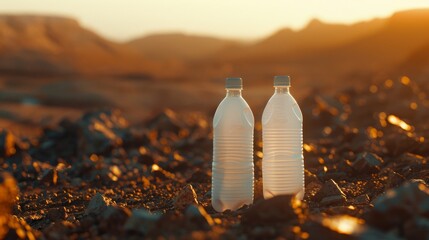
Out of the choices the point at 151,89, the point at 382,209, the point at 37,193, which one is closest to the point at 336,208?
the point at 382,209

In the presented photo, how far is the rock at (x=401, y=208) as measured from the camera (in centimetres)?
308

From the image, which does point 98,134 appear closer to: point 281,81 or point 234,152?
point 234,152

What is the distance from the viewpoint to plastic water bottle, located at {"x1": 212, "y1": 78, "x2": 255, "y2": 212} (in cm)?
431

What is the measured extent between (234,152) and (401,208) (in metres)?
1.46

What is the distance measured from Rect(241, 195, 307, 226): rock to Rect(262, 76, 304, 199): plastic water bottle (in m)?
0.75

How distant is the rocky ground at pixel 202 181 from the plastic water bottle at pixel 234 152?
18 centimetres

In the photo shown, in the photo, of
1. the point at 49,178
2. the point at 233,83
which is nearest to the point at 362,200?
the point at 233,83

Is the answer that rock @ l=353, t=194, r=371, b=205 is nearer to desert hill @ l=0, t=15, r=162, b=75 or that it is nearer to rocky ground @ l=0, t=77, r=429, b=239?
rocky ground @ l=0, t=77, r=429, b=239

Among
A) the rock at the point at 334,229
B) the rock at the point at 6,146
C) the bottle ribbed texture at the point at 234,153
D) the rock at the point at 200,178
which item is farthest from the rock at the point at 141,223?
the rock at the point at 6,146

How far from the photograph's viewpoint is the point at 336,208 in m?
4.04

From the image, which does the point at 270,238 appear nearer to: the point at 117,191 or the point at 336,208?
the point at 336,208

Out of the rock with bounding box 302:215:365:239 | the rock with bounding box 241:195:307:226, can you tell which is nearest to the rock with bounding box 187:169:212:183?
the rock with bounding box 241:195:307:226

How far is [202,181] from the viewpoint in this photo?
6441mm

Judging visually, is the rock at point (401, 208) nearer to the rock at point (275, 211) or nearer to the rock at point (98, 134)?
the rock at point (275, 211)
